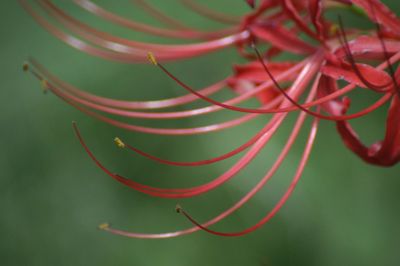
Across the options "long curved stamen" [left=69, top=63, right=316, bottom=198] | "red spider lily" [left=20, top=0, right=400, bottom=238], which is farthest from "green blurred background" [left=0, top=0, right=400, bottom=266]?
"long curved stamen" [left=69, top=63, right=316, bottom=198]

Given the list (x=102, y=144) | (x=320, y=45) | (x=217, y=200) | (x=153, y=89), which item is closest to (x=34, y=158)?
(x=102, y=144)

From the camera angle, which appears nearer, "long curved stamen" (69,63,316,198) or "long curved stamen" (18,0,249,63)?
"long curved stamen" (69,63,316,198)

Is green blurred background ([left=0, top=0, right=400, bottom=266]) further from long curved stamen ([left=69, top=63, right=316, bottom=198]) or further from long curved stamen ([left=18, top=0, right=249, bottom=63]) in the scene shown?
long curved stamen ([left=69, top=63, right=316, bottom=198])

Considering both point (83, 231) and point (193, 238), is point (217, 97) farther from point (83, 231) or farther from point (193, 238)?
point (83, 231)

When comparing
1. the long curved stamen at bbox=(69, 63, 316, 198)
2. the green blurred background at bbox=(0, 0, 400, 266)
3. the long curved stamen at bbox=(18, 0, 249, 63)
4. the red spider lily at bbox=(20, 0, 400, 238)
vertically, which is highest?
the green blurred background at bbox=(0, 0, 400, 266)

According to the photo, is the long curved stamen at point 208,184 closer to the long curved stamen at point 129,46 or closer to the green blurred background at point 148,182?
the long curved stamen at point 129,46

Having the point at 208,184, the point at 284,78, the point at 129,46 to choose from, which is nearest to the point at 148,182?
the point at 129,46

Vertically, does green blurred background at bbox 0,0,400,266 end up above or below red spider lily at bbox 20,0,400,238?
above

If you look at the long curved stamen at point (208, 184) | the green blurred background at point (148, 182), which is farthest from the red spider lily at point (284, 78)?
the green blurred background at point (148, 182)

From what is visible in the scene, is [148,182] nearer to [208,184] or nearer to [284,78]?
[284,78]

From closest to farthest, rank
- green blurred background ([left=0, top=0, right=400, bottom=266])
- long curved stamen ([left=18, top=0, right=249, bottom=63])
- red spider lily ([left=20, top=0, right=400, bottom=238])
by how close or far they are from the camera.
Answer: red spider lily ([left=20, top=0, right=400, bottom=238]), long curved stamen ([left=18, top=0, right=249, bottom=63]), green blurred background ([left=0, top=0, right=400, bottom=266])
